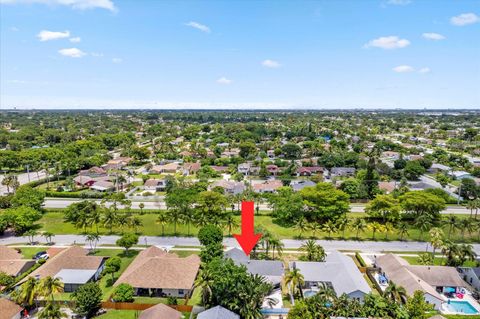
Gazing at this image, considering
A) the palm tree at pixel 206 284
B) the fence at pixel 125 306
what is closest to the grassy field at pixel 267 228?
the fence at pixel 125 306

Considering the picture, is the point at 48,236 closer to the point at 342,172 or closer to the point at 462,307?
the point at 462,307

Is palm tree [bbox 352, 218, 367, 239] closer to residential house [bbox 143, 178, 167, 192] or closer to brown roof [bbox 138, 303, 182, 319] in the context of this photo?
brown roof [bbox 138, 303, 182, 319]

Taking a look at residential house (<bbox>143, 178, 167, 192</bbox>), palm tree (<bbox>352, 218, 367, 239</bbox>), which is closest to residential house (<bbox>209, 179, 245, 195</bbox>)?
residential house (<bbox>143, 178, 167, 192</bbox>)

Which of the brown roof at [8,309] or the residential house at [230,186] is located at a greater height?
the residential house at [230,186]

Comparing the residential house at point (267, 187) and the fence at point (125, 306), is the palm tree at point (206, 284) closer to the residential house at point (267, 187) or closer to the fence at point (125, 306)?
the fence at point (125, 306)

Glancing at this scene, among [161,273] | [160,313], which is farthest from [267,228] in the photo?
[160,313]

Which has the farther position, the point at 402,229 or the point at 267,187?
the point at 267,187

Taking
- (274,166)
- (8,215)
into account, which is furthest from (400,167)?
(8,215)
